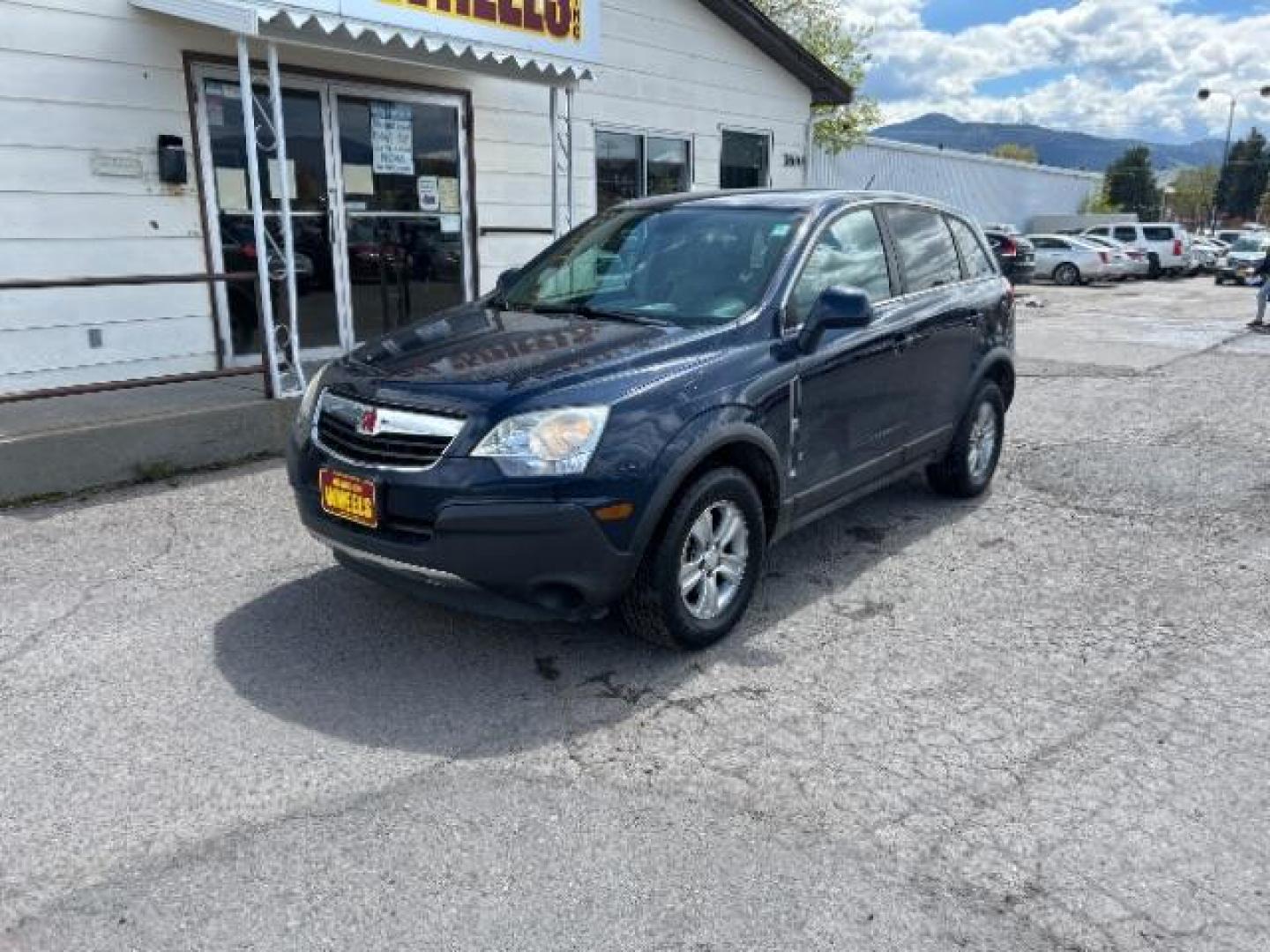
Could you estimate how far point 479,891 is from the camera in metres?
2.55

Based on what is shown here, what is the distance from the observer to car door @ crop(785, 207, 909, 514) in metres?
4.23

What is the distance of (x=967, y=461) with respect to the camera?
19.0 feet

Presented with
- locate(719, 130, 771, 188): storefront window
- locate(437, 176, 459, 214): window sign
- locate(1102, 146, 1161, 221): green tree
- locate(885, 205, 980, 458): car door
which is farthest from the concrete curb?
locate(1102, 146, 1161, 221): green tree

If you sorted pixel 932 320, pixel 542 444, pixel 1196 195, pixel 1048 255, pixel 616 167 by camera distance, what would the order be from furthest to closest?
pixel 1196 195 < pixel 1048 255 < pixel 616 167 < pixel 932 320 < pixel 542 444

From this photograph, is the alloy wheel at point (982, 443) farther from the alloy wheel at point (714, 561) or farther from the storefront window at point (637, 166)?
the storefront window at point (637, 166)

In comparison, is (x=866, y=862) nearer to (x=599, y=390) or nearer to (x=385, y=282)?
(x=599, y=390)

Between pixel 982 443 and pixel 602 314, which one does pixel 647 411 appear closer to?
pixel 602 314

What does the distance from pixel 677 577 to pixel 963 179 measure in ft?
104

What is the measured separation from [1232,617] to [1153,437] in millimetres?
3744

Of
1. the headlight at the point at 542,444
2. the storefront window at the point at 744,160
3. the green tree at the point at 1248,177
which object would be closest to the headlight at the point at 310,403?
the headlight at the point at 542,444

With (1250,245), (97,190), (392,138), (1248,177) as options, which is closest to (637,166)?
(392,138)

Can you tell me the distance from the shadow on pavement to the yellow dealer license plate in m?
0.61

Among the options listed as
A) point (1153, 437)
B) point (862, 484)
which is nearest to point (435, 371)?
point (862, 484)

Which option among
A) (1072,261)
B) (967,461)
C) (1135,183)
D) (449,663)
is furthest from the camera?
(1135,183)
